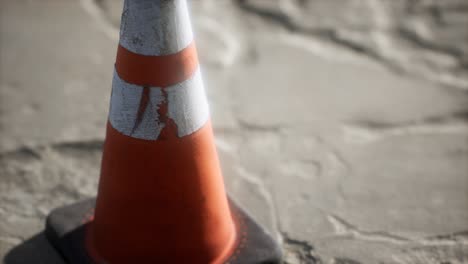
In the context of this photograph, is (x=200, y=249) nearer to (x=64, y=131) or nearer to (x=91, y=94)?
(x=64, y=131)

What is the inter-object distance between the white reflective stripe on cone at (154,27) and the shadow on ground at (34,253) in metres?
0.64

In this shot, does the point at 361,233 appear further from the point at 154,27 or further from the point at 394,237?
the point at 154,27

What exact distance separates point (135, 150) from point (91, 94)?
1011mm

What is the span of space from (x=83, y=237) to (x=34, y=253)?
0.15 metres

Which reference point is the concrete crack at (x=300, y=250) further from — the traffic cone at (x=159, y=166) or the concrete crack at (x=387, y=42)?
the concrete crack at (x=387, y=42)

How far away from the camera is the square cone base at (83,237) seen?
205cm

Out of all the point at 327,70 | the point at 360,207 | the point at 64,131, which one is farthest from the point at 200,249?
the point at 327,70

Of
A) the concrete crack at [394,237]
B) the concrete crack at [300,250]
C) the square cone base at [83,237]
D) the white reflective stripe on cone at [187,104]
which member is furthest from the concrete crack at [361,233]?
the white reflective stripe on cone at [187,104]

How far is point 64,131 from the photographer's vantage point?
265 cm

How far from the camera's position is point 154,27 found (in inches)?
70.3

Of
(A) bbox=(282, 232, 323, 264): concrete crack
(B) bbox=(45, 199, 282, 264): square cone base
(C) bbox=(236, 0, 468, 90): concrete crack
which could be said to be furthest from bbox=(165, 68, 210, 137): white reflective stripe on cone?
(C) bbox=(236, 0, 468, 90): concrete crack

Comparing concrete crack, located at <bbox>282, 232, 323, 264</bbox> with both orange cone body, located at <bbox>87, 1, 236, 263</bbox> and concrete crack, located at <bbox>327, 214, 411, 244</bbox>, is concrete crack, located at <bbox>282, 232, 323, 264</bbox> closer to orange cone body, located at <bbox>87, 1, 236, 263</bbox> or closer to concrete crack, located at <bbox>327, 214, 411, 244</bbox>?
concrete crack, located at <bbox>327, 214, 411, 244</bbox>

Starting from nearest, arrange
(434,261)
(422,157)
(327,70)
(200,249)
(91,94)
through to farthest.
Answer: (200,249)
(434,261)
(422,157)
(91,94)
(327,70)

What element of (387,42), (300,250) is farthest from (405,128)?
(300,250)
